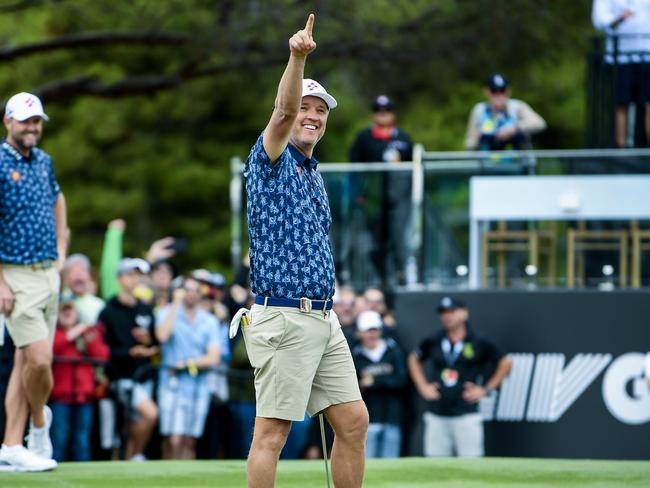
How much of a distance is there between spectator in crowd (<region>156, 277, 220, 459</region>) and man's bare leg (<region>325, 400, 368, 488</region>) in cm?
630

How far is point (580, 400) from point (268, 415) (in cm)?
717

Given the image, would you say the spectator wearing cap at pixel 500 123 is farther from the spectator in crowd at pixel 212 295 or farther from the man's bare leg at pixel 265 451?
the man's bare leg at pixel 265 451

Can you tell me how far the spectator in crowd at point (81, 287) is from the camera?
14.1 meters

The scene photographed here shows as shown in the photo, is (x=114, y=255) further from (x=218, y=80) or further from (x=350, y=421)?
(x=218, y=80)

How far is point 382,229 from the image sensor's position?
1466 cm

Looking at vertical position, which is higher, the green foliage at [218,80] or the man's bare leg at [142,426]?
the green foliage at [218,80]

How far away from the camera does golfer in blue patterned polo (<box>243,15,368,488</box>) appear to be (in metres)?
7.31

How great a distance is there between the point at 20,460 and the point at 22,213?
1.68 meters

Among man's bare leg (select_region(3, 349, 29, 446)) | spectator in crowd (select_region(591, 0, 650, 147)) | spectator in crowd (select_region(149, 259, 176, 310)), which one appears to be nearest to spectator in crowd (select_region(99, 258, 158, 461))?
spectator in crowd (select_region(149, 259, 176, 310))

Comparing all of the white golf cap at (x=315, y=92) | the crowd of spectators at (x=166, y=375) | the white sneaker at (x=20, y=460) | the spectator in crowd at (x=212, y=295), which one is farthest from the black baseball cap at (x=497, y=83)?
the white golf cap at (x=315, y=92)

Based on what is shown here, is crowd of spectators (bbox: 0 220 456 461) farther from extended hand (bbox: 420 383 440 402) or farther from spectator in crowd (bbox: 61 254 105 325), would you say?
extended hand (bbox: 420 383 440 402)

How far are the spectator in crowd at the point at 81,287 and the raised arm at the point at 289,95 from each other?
23.7 feet

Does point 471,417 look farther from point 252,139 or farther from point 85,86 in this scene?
point 252,139

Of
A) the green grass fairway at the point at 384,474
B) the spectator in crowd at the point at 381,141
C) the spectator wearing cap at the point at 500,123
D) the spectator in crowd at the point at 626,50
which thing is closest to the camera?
the green grass fairway at the point at 384,474
